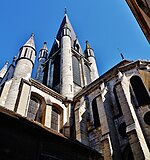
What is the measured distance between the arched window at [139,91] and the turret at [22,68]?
26.6 ft

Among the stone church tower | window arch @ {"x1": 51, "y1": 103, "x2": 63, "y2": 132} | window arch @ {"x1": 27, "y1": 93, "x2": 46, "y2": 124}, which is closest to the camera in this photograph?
window arch @ {"x1": 27, "y1": 93, "x2": 46, "y2": 124}

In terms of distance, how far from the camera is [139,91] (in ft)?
37.9

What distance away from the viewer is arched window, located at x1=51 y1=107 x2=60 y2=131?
13745mm

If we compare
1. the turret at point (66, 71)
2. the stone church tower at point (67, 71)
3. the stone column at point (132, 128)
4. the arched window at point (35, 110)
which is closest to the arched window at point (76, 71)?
the stone church tower at point (67, 71)

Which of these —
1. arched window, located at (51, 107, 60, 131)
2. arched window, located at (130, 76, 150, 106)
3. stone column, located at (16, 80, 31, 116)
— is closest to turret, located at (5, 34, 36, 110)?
stone column, located at (16, 80, 31, 116)

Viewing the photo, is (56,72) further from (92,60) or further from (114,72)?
(114,72)

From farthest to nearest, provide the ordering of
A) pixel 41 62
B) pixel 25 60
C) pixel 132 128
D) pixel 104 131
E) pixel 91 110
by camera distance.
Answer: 1. pixel 41 62
2. pixel 25 60
3. pixel 91 110
4. pixel 104 131
5. pixel 132 128

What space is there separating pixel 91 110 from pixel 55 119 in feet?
10.5

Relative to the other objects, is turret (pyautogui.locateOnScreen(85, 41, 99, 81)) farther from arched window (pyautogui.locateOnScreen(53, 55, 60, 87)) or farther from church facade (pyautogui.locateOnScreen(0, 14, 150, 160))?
church facade (pyautogui.locateOnScreen(0, 14, 150, 160))

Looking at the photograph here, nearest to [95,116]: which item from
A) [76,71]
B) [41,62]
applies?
[76,71]

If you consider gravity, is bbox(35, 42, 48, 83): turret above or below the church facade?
above

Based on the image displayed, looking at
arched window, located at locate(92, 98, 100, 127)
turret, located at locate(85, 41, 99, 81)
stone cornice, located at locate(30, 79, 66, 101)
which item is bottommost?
arched window, located at locate(92, 98, 100, 127)

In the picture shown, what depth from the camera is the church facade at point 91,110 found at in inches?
300

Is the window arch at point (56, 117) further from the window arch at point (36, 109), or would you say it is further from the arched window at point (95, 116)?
the arched window at point (95, 116)
